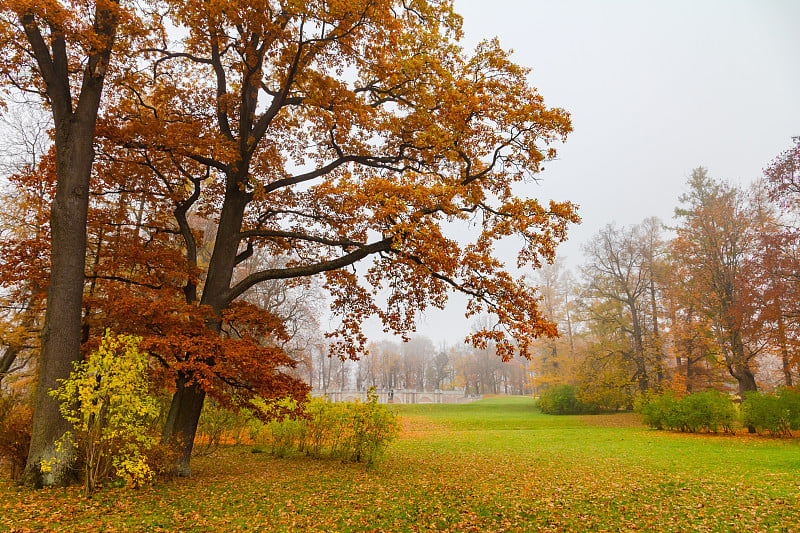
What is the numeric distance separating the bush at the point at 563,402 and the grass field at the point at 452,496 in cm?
1685

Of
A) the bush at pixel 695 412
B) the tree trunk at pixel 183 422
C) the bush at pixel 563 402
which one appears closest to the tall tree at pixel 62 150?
the tree trunk at pixel 183 422

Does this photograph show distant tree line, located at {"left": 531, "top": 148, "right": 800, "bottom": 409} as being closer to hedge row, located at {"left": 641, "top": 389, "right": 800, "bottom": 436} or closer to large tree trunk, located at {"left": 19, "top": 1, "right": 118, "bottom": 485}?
hedge row, located at {"left": 641, "top": 389, "right": 800, "bottom": 436}

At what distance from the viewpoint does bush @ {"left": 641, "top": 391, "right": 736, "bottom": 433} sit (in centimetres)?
1708

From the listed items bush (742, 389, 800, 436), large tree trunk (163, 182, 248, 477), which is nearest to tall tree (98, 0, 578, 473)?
large tree trunk (163, 182, 248, 477)

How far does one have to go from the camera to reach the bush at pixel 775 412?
1502cm

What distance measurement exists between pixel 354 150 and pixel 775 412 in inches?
712

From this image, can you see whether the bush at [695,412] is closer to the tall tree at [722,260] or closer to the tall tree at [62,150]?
the tall tree at [722,260]

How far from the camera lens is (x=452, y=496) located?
6828 mm

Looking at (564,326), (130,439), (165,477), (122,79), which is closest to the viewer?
(130,439)

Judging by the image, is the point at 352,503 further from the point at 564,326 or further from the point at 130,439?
the point at 564,326

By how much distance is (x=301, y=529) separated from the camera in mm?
5156

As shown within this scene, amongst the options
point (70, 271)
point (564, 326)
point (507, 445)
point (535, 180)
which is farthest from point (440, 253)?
point (564, 326)

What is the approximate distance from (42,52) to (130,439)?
6712 mm

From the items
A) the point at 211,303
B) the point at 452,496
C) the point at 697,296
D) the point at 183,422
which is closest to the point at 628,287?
the point at 697,296
